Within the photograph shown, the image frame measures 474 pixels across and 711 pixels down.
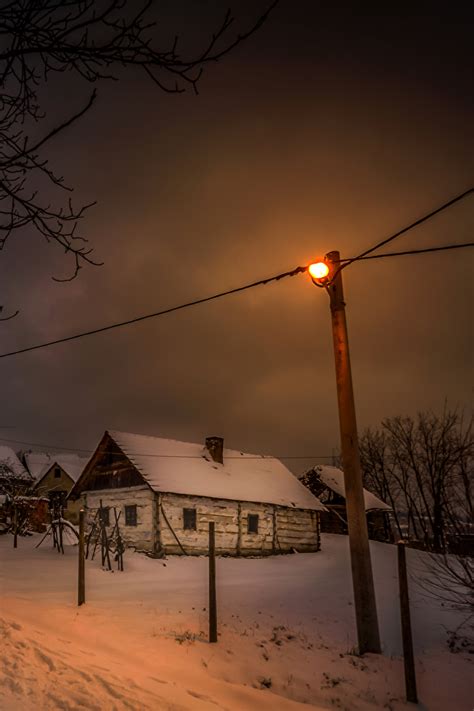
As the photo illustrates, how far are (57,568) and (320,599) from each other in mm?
9166

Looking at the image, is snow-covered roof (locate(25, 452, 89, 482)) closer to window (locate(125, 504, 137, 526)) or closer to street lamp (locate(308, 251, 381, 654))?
window (locate(125, 504, 137, 526))

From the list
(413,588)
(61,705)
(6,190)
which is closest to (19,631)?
(61,705)

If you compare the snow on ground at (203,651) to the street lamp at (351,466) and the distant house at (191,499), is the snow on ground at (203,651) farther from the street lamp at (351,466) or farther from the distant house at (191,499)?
the distant house at (191,499)

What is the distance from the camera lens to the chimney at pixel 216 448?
1241 inches

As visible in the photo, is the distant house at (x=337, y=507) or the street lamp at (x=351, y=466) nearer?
the street lamp at (x=351, y=466)

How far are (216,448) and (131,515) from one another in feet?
27.2

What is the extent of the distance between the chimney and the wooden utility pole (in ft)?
78.9

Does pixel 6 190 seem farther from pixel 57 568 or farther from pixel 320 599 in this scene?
pixel 57 568

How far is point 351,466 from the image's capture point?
7781 mm

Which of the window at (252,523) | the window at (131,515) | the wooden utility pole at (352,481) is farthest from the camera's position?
the window at (252,523)

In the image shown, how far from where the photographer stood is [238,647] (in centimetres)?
751

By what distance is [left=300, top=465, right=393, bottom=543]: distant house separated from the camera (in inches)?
1474

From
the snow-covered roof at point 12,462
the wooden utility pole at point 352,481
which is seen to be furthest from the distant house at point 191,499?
the snow-covered roof at point 12,462

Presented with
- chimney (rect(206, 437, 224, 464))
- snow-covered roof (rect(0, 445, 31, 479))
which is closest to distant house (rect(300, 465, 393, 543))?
chimney (rect(206, 437, 224, 464))
